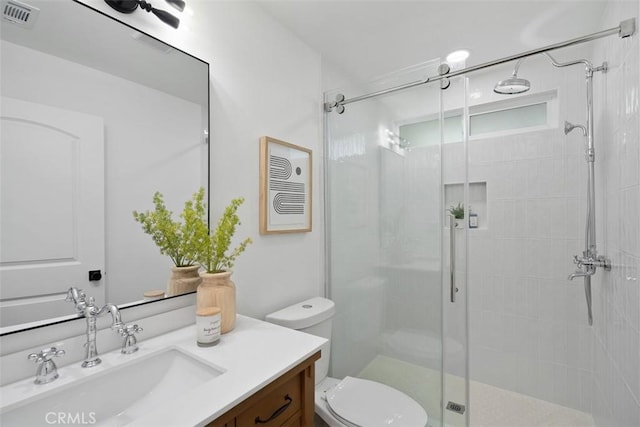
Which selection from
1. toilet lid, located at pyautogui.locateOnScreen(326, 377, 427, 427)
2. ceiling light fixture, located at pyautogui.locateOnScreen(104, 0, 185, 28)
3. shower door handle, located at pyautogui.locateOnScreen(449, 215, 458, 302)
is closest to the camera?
ceiling light fixture, located at pyautogui.locateOnScreen(104, 0, 185, 28)

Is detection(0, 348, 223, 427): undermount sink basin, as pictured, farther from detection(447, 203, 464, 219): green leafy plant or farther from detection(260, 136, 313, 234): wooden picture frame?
detection(447, 203, 464, 219): green leafy plant

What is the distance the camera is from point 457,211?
180 centimetres

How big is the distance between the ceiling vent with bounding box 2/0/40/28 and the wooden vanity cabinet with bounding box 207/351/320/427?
1.27 metres

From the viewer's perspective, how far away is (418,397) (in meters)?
1.82

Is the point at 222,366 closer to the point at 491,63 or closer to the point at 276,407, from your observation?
the point at 276,407

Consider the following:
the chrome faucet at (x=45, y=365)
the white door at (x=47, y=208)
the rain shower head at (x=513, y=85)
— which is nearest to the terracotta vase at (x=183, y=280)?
the white door at (x=47, y=208)

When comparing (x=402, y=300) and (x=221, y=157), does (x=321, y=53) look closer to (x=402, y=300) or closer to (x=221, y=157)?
(x=221, y=157)

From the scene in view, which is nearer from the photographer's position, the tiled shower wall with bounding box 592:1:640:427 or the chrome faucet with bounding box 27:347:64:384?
the chrome faucet with bounding box 27:347:64:384

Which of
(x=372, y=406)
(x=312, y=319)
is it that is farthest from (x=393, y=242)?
(x=372, y=406)

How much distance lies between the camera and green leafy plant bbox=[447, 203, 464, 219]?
1.78m

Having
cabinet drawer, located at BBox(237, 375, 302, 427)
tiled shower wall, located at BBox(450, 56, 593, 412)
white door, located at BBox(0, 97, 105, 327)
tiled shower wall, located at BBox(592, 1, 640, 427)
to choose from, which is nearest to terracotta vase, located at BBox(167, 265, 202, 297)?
white door, located at BBox(0, 97, 105, 327)

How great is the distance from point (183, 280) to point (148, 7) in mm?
1084

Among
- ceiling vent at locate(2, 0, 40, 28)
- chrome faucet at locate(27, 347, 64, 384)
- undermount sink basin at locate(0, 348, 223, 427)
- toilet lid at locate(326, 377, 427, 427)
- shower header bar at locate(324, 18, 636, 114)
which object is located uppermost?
shower header bar at locate(324, 18, 636, 114)

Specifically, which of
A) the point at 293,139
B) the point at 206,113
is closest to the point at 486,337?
the point at 293,139
